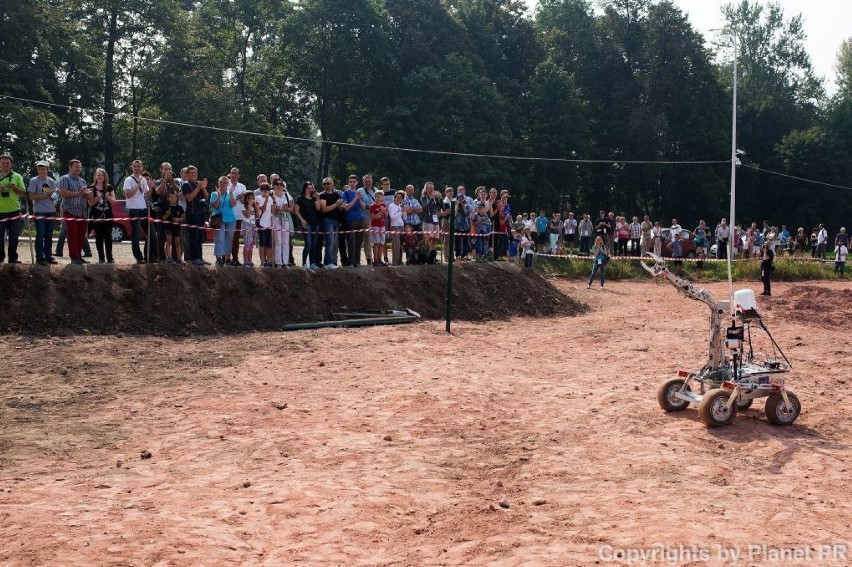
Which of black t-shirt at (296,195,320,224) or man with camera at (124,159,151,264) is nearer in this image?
man with camera at (124,159,151,264)

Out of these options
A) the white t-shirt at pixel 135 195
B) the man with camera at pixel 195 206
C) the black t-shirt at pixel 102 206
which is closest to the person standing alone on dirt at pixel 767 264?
the man with camera at pixel 195 206

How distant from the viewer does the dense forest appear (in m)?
48.4

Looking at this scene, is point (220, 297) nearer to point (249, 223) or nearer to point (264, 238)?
point (249, 223)

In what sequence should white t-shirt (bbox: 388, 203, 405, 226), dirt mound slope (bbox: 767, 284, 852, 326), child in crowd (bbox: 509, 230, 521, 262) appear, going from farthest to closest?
1. child in crowd (bbox: 509, 230, 521, 262)
2. dirt mound slope (bbox: 767, 284, 852, 326)
3. white t-shirt (bbox: 388, 203, 405, 226)

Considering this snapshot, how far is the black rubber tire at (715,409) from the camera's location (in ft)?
34.4

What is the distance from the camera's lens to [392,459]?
30.7 feet

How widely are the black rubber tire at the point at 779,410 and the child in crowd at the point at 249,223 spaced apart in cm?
1163

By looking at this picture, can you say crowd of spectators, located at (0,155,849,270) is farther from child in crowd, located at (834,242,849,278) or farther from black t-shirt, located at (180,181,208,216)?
child in crowd, located at (834,242,849,278)

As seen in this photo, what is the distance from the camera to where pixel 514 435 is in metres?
10.5

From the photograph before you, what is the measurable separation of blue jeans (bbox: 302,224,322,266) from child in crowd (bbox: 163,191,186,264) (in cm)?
298

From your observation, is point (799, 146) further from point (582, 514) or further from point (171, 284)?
point (582, 514)

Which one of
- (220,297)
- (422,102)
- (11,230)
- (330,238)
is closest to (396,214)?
(330,238)

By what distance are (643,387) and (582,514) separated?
221 inches

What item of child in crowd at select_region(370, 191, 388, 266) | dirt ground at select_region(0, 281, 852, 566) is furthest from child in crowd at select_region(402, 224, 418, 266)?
dirt ground at select_region(0, 281, 852, 566)
